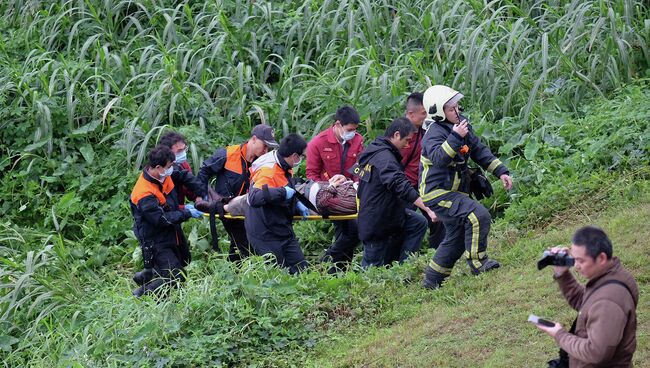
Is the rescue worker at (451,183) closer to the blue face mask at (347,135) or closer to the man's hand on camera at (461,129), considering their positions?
the man's hand on camera at (461,129)

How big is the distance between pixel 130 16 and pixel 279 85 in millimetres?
2724

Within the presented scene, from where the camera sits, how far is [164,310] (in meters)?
7.59

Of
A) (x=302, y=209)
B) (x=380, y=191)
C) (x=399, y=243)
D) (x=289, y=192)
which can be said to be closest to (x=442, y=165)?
(x=380, y=191)

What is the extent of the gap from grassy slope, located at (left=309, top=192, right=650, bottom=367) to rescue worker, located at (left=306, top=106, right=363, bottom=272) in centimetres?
155

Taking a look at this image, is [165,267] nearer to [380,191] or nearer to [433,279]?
[380,191]

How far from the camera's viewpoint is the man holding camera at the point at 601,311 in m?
4.50

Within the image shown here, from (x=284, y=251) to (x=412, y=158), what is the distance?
149 centimetres

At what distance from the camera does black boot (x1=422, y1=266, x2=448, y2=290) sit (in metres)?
7.84

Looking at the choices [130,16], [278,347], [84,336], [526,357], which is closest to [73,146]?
[130,16]

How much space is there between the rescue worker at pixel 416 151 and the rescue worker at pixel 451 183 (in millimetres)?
1102

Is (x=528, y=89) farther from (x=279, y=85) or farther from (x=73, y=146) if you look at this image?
(x=73, y=146)

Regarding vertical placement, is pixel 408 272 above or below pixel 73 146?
above

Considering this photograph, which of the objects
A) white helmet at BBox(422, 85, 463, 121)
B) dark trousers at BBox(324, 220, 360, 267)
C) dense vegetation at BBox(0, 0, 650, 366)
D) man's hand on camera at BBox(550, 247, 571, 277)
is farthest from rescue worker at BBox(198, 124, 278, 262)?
man's hand on camera at BBox(550, 247, 571, 277)

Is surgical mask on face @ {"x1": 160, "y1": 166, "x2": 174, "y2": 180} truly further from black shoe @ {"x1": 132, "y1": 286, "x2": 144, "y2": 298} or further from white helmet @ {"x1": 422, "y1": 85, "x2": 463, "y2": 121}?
white helmet @ {"x1": 422, "y1": 85, "x2": 463, "y2": 121}
